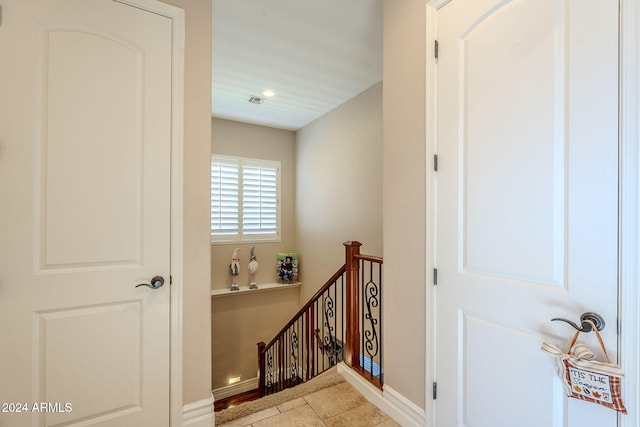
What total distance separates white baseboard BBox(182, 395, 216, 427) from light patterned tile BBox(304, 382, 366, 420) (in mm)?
636

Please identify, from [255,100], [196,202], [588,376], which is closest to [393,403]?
[588,376]

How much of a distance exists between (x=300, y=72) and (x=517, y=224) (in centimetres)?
256

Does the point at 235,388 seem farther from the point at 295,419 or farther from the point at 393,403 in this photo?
the point at 393,403

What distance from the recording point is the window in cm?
450

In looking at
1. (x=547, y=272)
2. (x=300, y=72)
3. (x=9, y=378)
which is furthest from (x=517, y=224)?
(x=300, y=72)

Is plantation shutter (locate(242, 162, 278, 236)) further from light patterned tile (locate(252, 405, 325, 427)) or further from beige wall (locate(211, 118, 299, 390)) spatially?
light patterned tile (locate(252, 405, 325, 427))

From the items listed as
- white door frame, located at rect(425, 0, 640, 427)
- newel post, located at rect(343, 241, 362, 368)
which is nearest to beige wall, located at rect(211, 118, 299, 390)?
newel post, located at rect(343, 241, 362, 368)

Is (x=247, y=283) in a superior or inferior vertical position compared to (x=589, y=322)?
inferior

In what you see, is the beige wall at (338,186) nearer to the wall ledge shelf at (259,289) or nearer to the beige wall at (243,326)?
the wall ledge shelf at (259,289)

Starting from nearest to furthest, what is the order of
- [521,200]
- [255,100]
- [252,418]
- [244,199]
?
1. [521,200]
2. [252,418]
3. [255,100]
4. [244,199]

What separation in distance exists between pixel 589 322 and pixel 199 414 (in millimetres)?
1938

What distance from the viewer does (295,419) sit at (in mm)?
1852

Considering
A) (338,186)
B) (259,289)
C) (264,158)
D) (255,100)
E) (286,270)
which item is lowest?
(259,289)

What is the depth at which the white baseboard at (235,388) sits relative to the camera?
436cm
